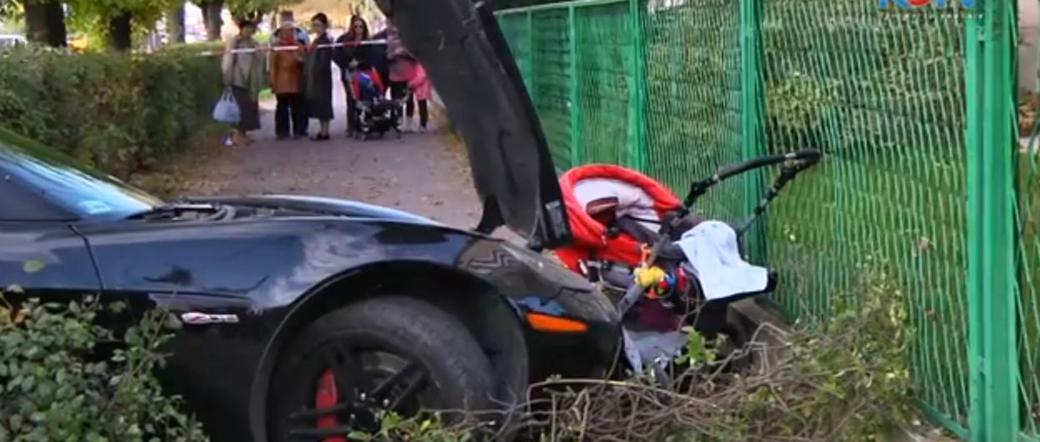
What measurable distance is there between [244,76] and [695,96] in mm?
13760

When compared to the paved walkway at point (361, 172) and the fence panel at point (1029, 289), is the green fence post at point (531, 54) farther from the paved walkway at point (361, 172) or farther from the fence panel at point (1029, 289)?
the fence panel at point (1029, 289)

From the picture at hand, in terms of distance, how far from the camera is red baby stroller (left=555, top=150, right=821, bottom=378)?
661 centimetres

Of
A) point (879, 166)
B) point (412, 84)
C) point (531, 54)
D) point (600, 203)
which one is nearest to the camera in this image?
point (879, 166)

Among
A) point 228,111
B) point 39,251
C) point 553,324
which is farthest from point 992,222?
point 228,111

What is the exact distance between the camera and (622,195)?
7328 mm

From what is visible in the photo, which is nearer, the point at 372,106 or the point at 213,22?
the point at 372,106

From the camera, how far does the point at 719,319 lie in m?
6.75

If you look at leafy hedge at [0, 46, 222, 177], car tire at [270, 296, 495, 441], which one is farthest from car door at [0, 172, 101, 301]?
leafy hedge at [0, 46, 222, 177]

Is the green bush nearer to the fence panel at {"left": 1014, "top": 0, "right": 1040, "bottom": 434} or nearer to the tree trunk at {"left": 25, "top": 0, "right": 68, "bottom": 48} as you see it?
the fence panel at {"left": 1014, "top": 0, "right": 1040, "bottom": 434}

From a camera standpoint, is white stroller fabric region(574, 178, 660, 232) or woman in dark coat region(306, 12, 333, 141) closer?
white stroller fabric region(574, 178, 660, 232)

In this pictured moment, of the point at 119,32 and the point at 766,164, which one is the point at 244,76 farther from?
the point at 766,164

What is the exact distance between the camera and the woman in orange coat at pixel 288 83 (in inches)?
843

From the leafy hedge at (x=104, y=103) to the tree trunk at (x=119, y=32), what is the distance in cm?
445

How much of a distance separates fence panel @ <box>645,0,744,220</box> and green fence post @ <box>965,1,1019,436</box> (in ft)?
9.02
